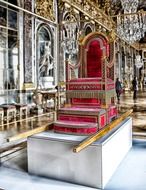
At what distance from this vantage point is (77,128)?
3.86m

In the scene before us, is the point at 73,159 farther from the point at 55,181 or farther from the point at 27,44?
the point at 27,44

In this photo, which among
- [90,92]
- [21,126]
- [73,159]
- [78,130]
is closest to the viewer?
[73,159]

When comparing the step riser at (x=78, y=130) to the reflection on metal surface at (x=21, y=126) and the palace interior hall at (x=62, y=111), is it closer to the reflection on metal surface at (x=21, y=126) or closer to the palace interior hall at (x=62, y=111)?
the palace interior hall at (x=62, y=111)

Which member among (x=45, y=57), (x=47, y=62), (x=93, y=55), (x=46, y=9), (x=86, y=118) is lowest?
(x=86, y=118)

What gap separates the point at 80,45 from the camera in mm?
5379

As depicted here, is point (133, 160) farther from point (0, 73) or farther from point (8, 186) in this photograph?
point (0, 73)

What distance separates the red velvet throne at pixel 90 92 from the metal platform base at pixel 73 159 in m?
0.26

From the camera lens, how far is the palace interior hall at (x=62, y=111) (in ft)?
10.8

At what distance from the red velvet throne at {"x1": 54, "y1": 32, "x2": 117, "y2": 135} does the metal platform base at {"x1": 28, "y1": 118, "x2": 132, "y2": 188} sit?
26 centimetres

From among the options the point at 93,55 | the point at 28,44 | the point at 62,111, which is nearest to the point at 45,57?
the point at 28,44

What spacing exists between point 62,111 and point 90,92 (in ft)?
2.06

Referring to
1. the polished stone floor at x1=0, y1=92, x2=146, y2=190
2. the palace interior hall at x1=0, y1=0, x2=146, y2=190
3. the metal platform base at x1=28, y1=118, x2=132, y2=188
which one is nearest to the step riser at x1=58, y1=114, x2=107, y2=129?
the palace interior hall at x1=0, y1=0, x2=146, y2=190

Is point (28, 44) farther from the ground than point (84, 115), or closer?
farther from the ground

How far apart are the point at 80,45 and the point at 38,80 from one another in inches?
192
